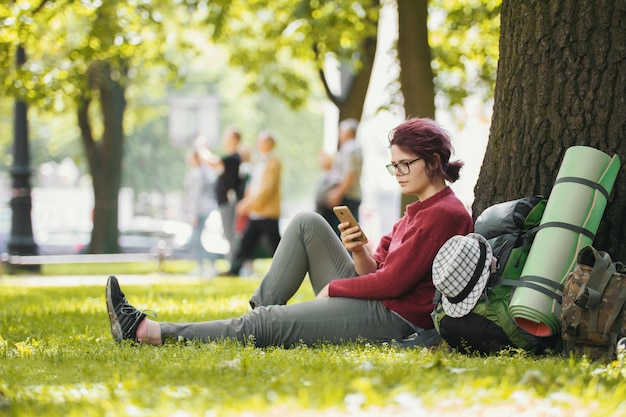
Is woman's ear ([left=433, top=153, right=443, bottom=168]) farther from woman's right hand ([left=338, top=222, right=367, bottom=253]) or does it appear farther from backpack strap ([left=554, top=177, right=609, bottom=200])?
backpack strap ([left=554, top=177, right=609, bottom=200])

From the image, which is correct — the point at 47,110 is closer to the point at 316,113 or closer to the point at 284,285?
the point at 284,285

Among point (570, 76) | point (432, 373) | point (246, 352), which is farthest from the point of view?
point (570, 76)

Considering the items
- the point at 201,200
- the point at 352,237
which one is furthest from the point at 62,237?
the point at 352,237

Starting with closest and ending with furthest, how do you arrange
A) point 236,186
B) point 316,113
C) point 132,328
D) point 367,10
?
point 132,328
point 236,186
point 367,10
point 316,113

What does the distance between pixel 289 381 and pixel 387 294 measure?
182 cm

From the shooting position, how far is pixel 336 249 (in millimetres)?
6570

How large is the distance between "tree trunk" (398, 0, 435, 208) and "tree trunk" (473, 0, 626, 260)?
5.11 meters

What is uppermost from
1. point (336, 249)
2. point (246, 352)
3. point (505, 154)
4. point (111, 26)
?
point (111, 26)

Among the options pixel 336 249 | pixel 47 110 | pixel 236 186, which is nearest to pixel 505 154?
pixel 336 249

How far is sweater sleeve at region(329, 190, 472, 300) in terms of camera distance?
19.0ft

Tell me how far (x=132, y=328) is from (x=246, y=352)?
2.62ft

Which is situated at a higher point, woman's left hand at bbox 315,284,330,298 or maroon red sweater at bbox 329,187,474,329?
maroon red sweater at bbox 329,187,474,329

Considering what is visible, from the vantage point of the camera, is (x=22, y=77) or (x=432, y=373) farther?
(x=22, y=77)

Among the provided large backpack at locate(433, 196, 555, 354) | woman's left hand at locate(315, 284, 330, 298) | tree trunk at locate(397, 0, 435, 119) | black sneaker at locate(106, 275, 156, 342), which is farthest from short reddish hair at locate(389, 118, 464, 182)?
tree trunk at locate(397, 0, 435, 119)
